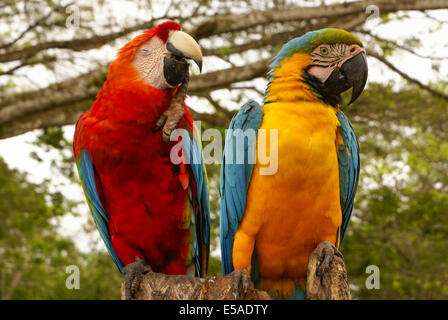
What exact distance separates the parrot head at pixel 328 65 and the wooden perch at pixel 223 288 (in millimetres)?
921

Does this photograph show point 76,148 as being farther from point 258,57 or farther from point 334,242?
point 258,57

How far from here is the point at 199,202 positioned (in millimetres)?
2914

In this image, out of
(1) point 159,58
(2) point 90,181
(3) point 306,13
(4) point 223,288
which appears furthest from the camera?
(3) point 306,13

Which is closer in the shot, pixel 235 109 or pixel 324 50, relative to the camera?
pixel 324 50

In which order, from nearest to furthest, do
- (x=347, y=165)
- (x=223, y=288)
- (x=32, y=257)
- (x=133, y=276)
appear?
(x=223, y=288) < (x=133, y=276) < (x=347, y=165) < (x=32, y=257)

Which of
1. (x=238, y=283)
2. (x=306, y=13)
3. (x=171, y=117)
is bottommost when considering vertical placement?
(x=238, y=283)

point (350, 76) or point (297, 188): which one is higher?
point (350, 76)

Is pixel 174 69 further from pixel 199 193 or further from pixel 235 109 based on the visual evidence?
pixel 235 109

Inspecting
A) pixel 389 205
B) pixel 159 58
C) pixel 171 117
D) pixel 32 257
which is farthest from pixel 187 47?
pixel 32 257

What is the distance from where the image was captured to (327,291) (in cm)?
205

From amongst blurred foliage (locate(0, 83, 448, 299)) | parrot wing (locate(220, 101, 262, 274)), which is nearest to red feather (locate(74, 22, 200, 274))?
parrot wing (locate(220, 101, 262, 274))

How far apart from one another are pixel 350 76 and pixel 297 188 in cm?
68

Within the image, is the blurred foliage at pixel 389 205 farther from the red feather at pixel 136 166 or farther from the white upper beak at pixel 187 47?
the white upper beak at pixel 187 47
